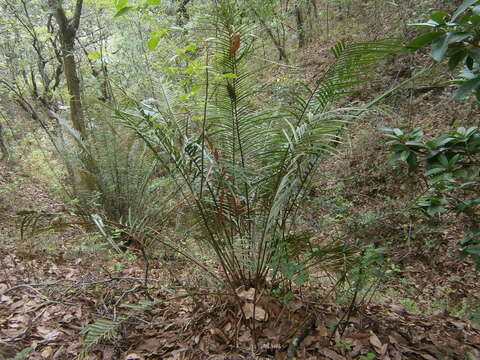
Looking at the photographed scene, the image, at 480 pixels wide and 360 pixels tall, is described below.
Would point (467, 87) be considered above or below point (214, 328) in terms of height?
above

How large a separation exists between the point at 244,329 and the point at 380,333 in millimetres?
735

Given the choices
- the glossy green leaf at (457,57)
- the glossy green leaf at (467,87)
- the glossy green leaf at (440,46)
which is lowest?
the glossy green leaf at (467,87)

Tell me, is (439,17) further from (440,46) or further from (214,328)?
(214,328)

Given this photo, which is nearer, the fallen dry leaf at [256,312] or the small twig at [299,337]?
the small twig at [299,337]

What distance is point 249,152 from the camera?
196cm

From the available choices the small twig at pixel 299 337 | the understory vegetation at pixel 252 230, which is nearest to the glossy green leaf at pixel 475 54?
the understory vegetation at pixel 252 230

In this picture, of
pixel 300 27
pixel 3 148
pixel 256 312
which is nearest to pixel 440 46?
pixel 256 312

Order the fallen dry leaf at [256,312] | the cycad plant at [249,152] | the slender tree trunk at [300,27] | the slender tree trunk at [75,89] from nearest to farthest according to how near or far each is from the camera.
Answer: the cycad plant at [249,152] → the fallen dry leaf at [256,312] → the slender tree trunk at [75,89] → the slender tree trunk at [300,27]

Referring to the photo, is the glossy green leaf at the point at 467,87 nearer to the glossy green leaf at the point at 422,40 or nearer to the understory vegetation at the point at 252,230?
the understory vegetation at the point at 252,230

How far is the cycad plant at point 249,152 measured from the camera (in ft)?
5.16

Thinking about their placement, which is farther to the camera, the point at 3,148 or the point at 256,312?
the point at 3,148

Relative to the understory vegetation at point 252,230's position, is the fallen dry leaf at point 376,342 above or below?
below

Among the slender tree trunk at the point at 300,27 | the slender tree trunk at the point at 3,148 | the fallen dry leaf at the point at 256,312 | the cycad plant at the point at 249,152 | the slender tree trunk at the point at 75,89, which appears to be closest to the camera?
the cycad plant at the point at 249,152

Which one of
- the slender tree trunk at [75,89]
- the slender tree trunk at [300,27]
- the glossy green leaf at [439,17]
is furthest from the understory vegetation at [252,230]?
the slender tree trunk at [300,27]
